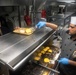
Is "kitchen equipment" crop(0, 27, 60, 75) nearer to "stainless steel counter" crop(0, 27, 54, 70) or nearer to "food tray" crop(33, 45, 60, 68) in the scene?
"stainless steel counter" crop(0, 27, 54, 70)

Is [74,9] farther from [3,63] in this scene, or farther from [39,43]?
[3,63]

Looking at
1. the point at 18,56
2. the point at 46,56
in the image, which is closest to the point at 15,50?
the point at 18,56

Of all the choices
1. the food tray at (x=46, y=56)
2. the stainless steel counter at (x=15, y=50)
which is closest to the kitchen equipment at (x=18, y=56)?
the stainless steel counter at (x=15, y=50)

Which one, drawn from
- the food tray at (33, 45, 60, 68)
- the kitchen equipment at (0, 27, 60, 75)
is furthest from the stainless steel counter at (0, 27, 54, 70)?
the food tray at (33, 45, 60, 68)

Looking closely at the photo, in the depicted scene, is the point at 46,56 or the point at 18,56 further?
the point at 46,56

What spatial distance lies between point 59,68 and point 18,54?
88 centimetres

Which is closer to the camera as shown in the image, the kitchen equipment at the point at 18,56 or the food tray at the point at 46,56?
the kitchen equipment at the point at 18,56

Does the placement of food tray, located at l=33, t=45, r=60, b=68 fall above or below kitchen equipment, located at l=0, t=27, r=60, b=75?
below

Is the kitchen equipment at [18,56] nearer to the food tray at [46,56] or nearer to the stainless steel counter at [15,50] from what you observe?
the stainless steel counter at [15,50]

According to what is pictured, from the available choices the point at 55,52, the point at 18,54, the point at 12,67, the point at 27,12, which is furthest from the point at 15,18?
the point at 12,67

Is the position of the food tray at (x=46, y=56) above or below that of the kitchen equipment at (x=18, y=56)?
below

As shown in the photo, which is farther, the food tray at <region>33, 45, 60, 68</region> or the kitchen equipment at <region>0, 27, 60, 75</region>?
the food tray at <region>33, 45, 60, 68</region>

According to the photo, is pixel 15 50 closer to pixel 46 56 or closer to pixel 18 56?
pixel 18 56

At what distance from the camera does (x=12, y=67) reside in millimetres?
774
